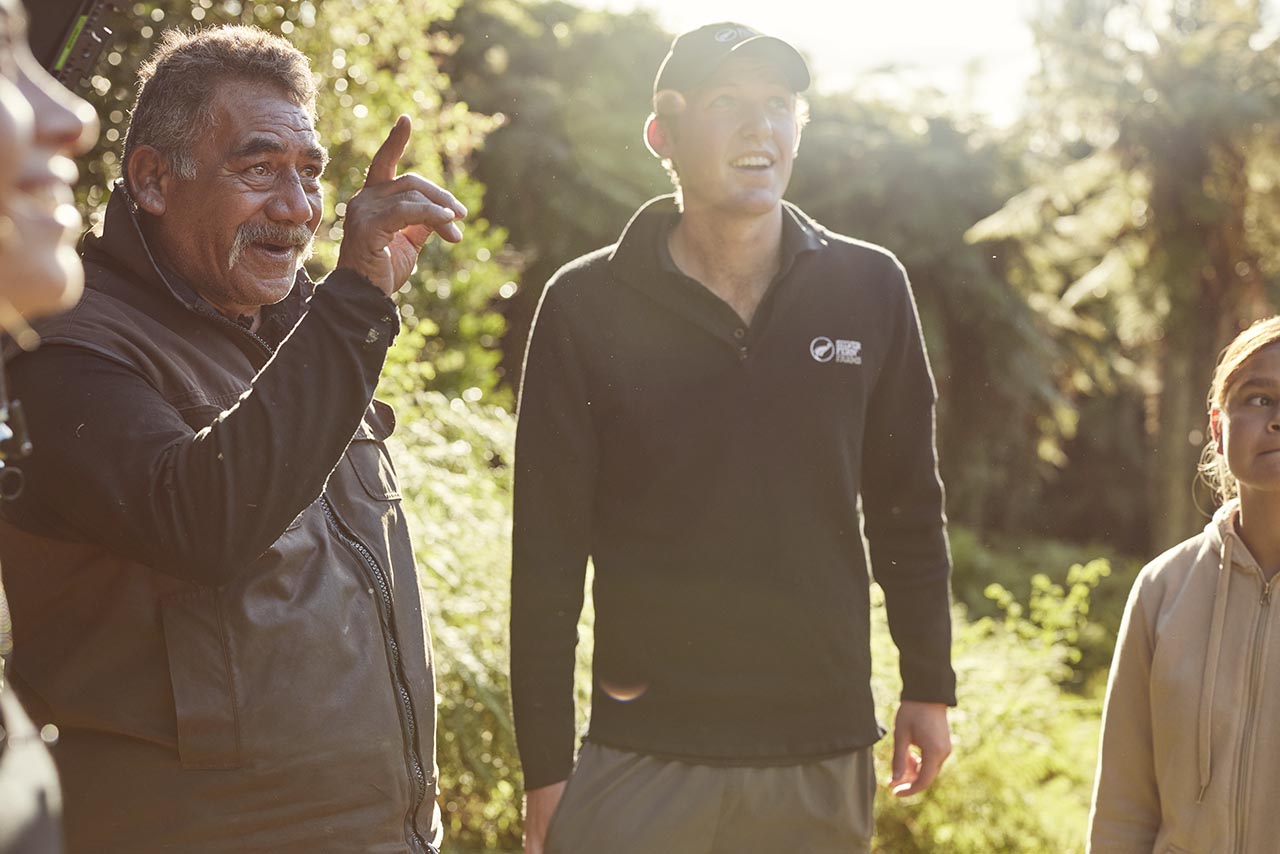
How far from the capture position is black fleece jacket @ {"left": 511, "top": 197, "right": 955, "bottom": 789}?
2.94m

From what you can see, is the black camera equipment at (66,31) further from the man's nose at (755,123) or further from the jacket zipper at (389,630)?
the man's nose at (755,123)

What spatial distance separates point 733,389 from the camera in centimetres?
300

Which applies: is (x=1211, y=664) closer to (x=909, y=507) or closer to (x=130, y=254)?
(x=909, y=507)

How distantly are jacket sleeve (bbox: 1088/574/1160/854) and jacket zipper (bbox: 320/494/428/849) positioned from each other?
137 centimetres

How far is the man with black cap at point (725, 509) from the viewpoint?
292 cm

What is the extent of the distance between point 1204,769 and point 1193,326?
13222mm

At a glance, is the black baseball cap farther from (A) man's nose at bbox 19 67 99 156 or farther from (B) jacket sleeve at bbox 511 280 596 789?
(A) man's nose at bbox 19 67 99 156

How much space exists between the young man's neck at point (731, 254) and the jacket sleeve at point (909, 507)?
0.31m

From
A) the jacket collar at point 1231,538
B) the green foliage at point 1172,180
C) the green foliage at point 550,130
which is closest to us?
the jacket collar at point 1231,538

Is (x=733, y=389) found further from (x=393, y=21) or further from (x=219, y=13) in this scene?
(x=393, y=21)

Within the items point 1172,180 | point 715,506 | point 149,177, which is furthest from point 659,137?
point 1172,180

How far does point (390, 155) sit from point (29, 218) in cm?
122

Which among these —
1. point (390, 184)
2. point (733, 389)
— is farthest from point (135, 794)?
point (733, 389)

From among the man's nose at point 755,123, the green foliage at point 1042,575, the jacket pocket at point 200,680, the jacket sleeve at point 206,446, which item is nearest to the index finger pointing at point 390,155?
the jacket sleeve at point 206,446
